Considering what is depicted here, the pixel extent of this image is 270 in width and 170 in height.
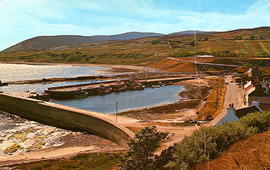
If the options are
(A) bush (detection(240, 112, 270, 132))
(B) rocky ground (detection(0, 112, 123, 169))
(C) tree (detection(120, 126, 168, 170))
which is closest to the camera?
(C) tree (detection(120, 126, 168, 170))

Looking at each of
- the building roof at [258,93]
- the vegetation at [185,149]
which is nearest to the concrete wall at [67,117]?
the vegetation at [185,149]

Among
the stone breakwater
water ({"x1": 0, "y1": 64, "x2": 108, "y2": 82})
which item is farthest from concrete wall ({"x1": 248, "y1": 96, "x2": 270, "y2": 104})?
water ({"x1": 0, "y1": 64, "x2": 108, "y2": 82})

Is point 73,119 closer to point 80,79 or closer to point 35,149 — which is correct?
point 35,149

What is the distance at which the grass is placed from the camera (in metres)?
26.8

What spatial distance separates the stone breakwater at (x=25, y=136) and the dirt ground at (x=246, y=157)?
28.7 m

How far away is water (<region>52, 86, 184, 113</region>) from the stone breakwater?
49.8 feet

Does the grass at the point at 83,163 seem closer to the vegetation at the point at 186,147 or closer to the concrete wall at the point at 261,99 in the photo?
the vegetation at the point at 186,147

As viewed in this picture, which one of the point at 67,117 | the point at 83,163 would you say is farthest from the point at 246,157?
the point at 67,117

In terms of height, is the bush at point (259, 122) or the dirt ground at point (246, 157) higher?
the bush at point (259, 122)

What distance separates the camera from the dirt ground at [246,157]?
49.8 ft

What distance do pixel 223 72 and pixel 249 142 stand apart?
110351 mm

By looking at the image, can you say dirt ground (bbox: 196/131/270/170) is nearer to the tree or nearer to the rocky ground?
the tree

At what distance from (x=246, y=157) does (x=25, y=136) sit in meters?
38.2

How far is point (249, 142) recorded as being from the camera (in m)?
19.2
